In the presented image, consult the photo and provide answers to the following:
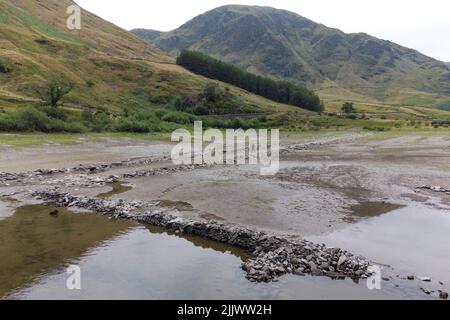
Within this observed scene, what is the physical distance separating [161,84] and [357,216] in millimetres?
141464

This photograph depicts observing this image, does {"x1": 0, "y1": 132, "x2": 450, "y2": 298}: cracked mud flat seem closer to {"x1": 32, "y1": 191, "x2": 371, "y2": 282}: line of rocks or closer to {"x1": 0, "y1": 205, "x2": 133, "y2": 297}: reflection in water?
{"x1": 32, "y1": 191, "x2": 371, "y2": 282}: line of rocks

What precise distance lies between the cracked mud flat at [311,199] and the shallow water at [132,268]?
0.14 meters

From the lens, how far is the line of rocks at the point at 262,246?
52.2 feet

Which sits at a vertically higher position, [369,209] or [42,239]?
[369,209]

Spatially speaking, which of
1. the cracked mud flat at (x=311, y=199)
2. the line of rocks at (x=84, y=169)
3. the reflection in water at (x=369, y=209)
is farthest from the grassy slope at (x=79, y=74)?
the reflection in water at (x=369, y=209)

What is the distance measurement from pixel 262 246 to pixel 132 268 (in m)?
5.70

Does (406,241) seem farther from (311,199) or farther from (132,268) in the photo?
(132,268)

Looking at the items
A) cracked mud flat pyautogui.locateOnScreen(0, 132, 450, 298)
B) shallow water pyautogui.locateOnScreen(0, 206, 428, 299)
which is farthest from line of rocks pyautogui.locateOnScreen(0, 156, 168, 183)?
shallow water pyautogui.locateOnScreen(0, 206, 428, 299)

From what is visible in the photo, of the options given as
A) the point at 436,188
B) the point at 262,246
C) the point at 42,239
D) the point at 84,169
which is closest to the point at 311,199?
the point at 436,188

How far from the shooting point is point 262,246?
18578 millimetres

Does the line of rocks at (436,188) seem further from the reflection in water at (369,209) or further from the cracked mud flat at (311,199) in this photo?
the reflection in water at (369,209)

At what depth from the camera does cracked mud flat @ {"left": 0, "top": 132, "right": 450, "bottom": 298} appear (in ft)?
52.0

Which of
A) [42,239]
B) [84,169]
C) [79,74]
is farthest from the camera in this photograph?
[79,74]
